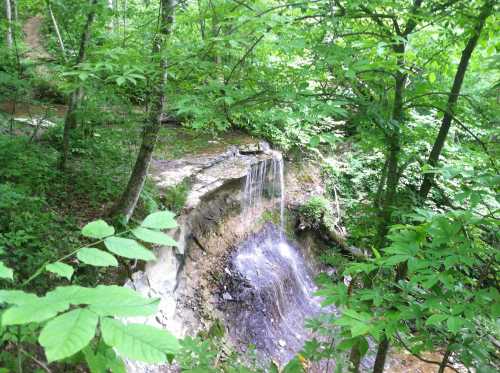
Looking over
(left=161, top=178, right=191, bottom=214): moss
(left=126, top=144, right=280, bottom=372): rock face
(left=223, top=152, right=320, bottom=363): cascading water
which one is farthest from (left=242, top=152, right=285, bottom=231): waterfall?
(left=161, top=178, right=191, bottom=214): moss

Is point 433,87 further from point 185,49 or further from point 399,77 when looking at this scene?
point 185,49

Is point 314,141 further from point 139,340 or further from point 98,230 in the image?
point 139,340

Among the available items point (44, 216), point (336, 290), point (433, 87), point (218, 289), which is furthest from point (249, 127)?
point (336, 290)

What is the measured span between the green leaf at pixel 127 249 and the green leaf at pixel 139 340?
0.22 m

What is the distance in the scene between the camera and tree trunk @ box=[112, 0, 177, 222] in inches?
130

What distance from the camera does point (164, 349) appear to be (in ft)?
2.10

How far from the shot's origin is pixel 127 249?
0.88 metres

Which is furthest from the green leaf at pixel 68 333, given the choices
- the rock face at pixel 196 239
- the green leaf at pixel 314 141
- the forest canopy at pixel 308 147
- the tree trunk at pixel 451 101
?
the rock face at pixel 196 239

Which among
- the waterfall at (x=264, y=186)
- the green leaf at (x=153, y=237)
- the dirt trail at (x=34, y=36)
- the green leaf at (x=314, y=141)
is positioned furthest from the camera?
the dirt trail at (x=34, y=36)

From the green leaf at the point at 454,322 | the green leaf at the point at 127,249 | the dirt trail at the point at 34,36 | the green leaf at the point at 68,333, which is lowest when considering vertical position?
the green leaf at the point at 454,322

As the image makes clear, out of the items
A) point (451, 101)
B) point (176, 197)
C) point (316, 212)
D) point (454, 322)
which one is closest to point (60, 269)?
point (454, 322)

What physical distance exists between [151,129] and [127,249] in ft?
11.3

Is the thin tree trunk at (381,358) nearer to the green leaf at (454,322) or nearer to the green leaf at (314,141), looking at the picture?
the green leaf at (454,322)

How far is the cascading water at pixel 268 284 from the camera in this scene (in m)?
5.93
